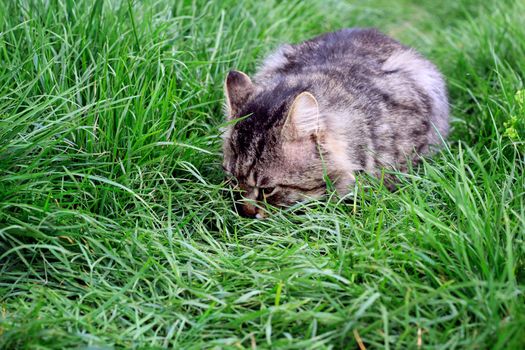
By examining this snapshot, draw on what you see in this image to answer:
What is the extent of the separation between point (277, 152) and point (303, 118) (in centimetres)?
24

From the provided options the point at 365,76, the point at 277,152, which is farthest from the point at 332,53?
the point at 277,152

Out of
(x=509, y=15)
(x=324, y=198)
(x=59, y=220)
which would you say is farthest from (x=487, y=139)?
(x=59, y=220)

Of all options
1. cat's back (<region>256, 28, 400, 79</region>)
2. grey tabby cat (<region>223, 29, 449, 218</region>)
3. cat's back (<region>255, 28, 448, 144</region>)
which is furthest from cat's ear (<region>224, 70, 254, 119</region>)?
cat's back (<region>256, 28, 400, 79</region>)

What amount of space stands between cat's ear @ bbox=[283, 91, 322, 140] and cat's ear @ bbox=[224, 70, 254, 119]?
1.63 feet

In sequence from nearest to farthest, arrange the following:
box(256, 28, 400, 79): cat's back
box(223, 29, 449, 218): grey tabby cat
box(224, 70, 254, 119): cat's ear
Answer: box(223, 29, 449, 218): grey tabby cat < box(224, 70, 254, 119): cat's ear < box(256, 28, 400, 79): cat's back

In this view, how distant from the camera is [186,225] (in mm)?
4098

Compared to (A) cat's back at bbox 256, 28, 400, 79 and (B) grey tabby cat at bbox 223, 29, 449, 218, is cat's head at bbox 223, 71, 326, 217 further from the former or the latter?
(A) cat's back at bbox 256, 28, 400, 79

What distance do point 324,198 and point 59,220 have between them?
1497 millimetres

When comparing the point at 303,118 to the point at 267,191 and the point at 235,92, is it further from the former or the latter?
the point at 235,92

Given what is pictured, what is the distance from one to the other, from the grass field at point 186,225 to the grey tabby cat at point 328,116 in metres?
0.17

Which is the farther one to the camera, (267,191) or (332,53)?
(332,53)

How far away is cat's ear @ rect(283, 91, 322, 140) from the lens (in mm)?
3924

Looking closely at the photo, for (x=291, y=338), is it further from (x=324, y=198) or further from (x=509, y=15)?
(x=509, y=15)

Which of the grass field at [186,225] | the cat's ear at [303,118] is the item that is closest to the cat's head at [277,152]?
the cat's ear at [303,118]
